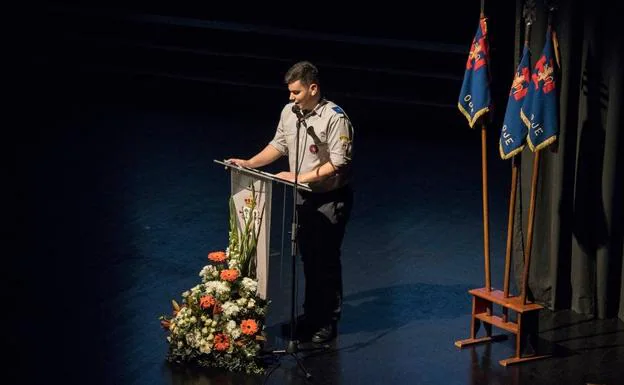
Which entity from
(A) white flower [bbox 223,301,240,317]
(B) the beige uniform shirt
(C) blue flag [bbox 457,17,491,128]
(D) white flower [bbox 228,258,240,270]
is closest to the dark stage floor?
(A) white flower [bbox 223,301,240,317]

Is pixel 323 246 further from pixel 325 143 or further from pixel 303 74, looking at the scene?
pixel 303 74

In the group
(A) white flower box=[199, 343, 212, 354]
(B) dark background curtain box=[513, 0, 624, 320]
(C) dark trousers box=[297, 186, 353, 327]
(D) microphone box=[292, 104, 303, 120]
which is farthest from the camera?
(B) dark background curtain box=[513, 0, 624, 320]

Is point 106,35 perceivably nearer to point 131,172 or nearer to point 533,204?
point 131,172

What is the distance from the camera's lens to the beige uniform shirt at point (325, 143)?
737 cm

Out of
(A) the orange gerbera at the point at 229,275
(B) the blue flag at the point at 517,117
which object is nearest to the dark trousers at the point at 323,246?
(A) the orange gerbera at the point at 229,275

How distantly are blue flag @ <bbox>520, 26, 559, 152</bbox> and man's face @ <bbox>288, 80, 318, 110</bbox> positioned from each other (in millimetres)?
1262

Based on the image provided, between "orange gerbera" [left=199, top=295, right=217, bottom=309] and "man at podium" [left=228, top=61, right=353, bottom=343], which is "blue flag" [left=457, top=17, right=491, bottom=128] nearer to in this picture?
"man at podium" [left=228, top=61, right=353, bottom=343]

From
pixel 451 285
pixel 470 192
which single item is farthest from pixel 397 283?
pixel 470 192

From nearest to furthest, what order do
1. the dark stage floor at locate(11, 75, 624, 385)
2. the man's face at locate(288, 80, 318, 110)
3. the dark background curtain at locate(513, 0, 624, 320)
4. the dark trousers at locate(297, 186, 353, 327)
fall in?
1. the man's face at locate(288, 80, 318, 110)
2. the dark stage floor at locate(11, 75, 624, 385)
3. the dark trousers at locate(297, 186, 353, 327)
4. the dark background curtain at locate(513, 0, 624, 320)

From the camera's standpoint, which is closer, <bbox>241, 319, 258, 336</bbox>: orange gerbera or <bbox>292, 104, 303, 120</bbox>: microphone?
<bbox>292, 104, 303, 120</bbox>: microphone

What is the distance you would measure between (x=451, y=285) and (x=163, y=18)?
6.42 metres

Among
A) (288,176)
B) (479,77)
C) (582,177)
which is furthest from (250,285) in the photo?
(582,177)

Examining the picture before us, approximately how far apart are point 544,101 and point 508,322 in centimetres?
138

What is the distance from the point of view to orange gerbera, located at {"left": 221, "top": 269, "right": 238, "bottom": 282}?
293 inches
